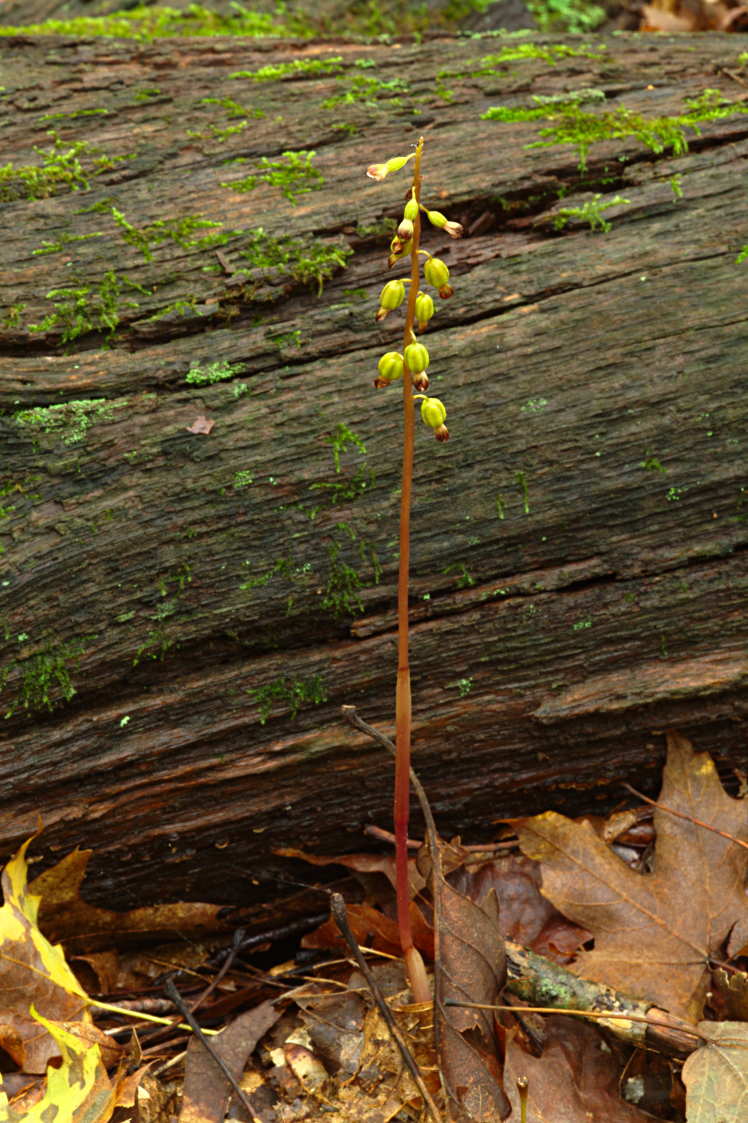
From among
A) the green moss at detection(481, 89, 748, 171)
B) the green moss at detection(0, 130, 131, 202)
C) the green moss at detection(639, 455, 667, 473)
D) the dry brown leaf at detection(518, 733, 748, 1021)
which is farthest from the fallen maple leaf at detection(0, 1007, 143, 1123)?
the green moss at detection(481, 89, 748, 171)

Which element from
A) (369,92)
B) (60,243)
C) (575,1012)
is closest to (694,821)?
(575,1012)

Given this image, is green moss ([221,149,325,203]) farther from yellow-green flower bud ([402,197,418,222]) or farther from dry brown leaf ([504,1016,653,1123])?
dry brown leaf ([504,1016,653,1123])

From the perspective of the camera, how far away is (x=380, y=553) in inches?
95.3

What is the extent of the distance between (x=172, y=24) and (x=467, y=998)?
4.50 m

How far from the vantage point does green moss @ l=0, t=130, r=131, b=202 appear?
2934 millimetres

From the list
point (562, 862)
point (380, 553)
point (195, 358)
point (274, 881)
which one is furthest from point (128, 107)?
point (562, 862)

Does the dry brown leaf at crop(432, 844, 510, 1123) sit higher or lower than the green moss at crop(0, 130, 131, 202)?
lower

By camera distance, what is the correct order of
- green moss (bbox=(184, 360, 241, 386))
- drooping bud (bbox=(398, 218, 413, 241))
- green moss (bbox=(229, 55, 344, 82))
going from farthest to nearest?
green moss (bbox=(229, 55, 344, 82)), green moss (bbox=(184, 360, 241, 386)), drooping bud (bbox=(398, 218, 413, 241))

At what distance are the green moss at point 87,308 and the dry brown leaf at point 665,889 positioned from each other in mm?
1819

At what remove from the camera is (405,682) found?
190cm

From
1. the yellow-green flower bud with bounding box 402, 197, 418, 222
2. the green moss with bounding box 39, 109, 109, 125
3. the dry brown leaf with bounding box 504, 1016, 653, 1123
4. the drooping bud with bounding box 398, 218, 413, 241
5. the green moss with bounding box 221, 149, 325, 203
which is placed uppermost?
the green moss with bounding box 39, 109, 109, 125

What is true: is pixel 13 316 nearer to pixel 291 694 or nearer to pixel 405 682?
pixel 291 694

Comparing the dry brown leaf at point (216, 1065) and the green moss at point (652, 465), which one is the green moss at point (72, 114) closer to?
the green moss at point (652, 465)

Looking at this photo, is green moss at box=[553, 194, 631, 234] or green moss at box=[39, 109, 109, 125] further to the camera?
green moss at box=[39, 109, 109, 125]
